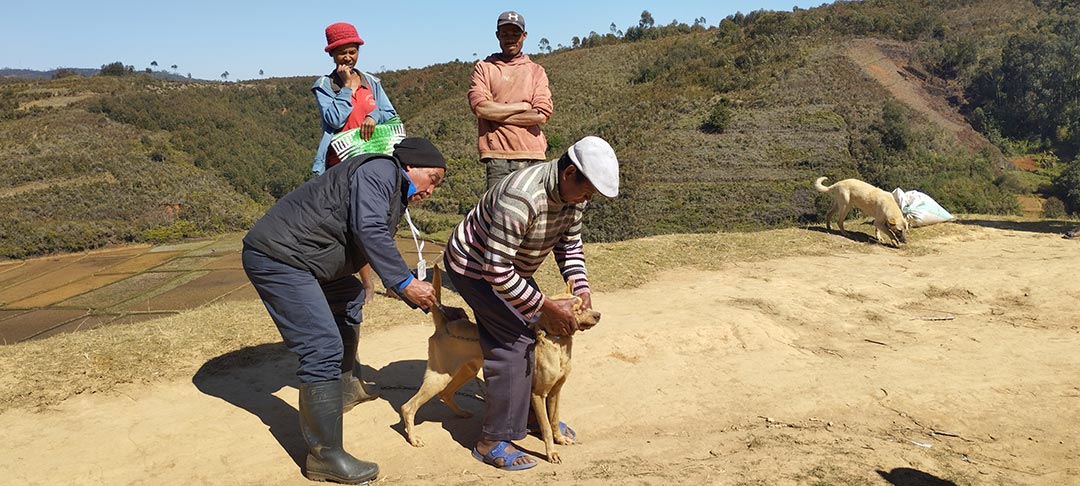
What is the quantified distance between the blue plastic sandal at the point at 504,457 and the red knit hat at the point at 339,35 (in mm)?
2941

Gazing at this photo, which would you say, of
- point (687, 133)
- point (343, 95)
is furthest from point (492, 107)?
point (687, 133)

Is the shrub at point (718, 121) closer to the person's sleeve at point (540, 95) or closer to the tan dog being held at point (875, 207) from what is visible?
the tan dog being held at point (875, 207)

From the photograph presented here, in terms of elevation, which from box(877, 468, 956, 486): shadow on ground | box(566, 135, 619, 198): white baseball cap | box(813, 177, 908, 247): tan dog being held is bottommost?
box(877, 468, 956, 486): shadow on ground

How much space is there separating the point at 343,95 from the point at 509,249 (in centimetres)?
226

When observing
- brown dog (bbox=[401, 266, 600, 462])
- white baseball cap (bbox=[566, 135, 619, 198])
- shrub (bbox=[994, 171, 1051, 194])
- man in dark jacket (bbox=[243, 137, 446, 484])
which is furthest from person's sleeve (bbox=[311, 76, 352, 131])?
shrub (bbox=[994, 171, 1051, 194])

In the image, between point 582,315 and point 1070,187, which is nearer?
point 582,315

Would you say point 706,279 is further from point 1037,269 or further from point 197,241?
point 197,241

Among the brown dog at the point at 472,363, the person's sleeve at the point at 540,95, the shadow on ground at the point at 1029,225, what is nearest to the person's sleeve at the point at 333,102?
the brown dog at the point at 472,363

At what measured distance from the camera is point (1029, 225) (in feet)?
36.8

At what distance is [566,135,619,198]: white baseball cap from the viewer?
3.07 metres

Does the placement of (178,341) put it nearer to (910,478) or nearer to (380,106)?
(380,106)

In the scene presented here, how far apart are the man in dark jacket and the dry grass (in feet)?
7.25

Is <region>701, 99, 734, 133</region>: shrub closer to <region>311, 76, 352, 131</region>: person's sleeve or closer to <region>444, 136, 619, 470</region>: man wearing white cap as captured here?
<region>311, 76, 352, 131</region>: person's sleeve

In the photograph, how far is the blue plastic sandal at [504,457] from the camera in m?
3.71
